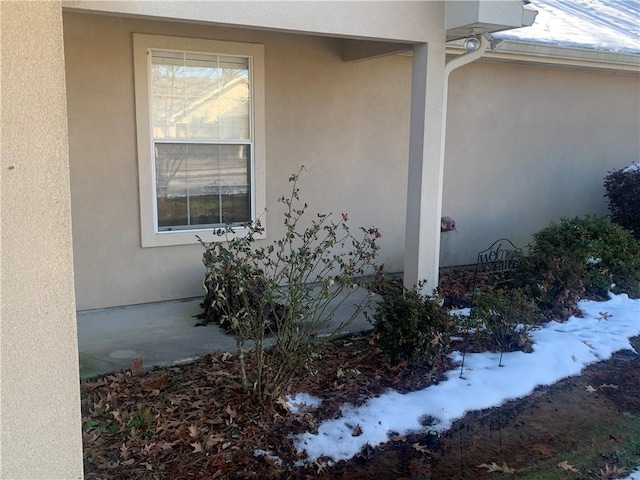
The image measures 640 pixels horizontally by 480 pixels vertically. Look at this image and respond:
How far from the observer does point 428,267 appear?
19.9 feet

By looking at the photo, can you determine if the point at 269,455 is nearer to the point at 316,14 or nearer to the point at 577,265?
the point at 316,14

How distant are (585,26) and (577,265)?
212 inches

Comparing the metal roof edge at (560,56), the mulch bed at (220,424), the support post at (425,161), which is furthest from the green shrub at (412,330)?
the metal roof edge at (560,56)

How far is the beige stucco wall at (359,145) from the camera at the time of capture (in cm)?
595

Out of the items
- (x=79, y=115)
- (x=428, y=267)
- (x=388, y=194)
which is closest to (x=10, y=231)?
(x=79, y=115)

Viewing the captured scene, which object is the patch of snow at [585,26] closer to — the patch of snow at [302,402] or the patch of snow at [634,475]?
the patch of snow at [302,402]

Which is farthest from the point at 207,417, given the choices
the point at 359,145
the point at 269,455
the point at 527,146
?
the point at 527,146

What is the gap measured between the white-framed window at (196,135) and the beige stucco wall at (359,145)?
0.14 m

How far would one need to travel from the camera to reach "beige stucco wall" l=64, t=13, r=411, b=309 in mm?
5875

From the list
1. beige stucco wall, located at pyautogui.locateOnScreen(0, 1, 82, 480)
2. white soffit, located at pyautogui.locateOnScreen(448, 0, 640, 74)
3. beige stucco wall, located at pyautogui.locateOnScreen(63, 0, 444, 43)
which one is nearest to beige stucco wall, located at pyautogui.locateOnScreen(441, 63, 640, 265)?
white soffit, located at pyautogui.locateOnScreen(448, 0, 640, 74)

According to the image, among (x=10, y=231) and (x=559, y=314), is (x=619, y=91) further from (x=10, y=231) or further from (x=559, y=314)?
(x=10, y=231)

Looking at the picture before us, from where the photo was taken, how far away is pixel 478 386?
15.2ft

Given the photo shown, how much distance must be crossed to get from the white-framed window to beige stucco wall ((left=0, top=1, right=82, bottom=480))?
4156 millimetres

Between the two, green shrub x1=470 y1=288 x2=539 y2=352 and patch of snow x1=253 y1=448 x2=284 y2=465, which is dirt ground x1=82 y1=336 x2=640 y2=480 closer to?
patch of snow x1=253 y1=448 x2=284 y2=465
